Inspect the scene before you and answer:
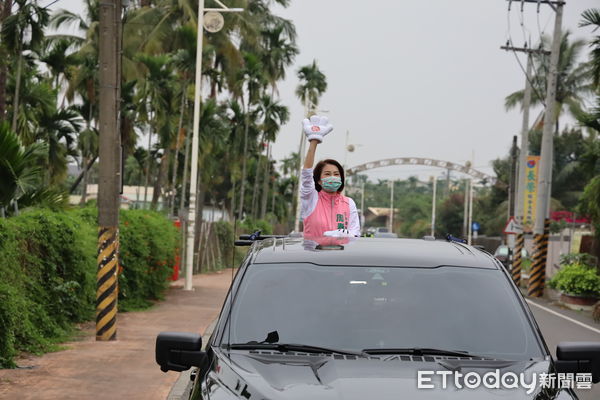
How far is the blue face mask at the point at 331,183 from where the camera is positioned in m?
7.61

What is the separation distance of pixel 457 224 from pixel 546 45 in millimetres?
37776

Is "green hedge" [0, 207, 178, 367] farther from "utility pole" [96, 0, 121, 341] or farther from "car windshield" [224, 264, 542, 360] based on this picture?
"car windshield" [224, 264, 542, 360]

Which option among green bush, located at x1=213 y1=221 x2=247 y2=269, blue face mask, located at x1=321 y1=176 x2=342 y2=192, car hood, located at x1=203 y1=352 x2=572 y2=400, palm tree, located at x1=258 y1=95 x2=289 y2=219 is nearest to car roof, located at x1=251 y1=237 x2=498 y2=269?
car hood, located at x1=203 y1=352 x2=572 y2=400

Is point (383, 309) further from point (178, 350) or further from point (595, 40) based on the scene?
point (595, 40)

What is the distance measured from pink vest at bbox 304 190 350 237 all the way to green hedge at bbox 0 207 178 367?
172 inches

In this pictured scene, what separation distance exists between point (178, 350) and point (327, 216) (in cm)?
303

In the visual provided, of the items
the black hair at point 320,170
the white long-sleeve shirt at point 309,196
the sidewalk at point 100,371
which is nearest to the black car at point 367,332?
the white long-sleeve shirt at point 309,196

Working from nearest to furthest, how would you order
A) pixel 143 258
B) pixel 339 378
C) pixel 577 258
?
1. pixel 339 378
2. pixel 143 258
3. pixel 577 258

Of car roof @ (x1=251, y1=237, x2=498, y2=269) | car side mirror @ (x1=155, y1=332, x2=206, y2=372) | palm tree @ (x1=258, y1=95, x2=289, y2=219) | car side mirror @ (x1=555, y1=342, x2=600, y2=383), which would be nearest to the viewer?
car side mirror @ (x1=555, y1=342, x2=600, y2=383)

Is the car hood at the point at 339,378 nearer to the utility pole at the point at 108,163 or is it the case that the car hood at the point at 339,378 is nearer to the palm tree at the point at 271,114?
the utility pole at the point at 108,163

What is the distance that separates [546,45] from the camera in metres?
64.2

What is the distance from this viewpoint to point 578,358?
464cm

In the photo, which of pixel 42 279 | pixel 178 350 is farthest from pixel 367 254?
pixel 42 279

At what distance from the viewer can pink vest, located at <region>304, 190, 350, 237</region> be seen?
7621mm
